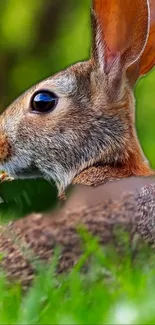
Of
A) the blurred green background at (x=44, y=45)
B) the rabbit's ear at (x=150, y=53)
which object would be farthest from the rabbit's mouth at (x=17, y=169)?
the blurred green background at (x=44, y=45)

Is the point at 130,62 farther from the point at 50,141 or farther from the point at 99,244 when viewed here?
the point at 99,244

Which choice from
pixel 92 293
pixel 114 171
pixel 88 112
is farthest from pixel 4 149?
pixel 92 293

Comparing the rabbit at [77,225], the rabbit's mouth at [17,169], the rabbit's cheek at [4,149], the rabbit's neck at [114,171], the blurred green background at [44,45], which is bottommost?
the blurred green background at [44,45]

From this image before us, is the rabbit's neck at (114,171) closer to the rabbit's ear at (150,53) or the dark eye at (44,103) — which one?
the dark eye at (44,103)

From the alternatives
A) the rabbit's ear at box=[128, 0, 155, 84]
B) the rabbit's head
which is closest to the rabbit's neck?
the rabbit's head

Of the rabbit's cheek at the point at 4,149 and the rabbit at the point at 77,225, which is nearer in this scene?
the rabbit at the point at 77,225

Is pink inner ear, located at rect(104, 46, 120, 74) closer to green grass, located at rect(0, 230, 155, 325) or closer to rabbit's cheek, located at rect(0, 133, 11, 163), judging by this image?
rabbit's cheek, located at rect(0, 133, 11, 163)

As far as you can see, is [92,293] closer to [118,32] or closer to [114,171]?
[114,171]
